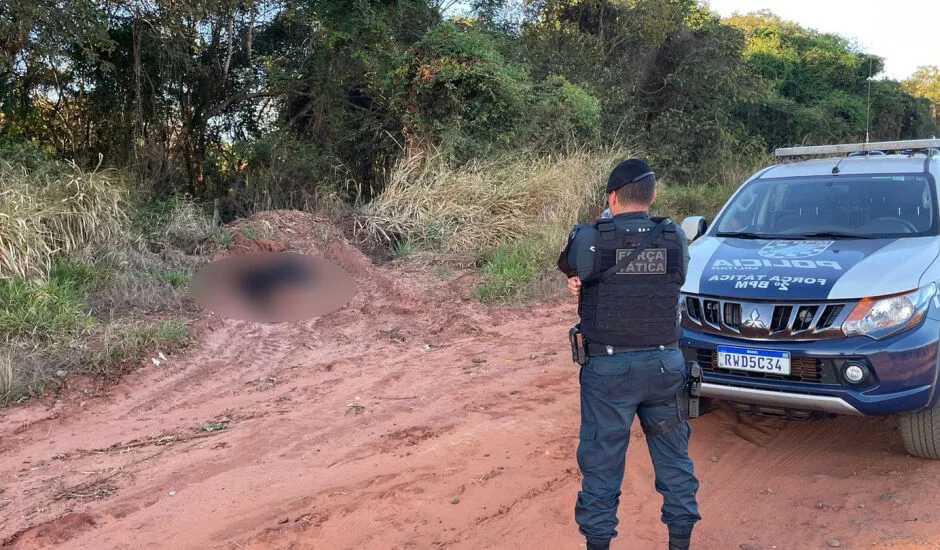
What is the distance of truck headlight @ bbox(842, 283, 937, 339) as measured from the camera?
3863 millimetres

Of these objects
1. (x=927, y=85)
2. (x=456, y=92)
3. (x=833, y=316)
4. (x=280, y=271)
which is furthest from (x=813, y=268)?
(x=927, y=85)

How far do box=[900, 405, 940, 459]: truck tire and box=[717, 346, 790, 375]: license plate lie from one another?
78cm

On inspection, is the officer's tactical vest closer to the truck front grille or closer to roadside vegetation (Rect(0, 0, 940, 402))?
the truck front grille

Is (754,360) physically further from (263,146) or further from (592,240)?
(263,146)

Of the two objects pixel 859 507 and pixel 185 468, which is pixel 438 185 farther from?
pixel 859 507

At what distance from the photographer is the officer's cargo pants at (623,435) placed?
9.88 ft

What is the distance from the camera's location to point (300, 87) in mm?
12734

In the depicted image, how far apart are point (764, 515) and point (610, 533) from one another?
1.16 meters

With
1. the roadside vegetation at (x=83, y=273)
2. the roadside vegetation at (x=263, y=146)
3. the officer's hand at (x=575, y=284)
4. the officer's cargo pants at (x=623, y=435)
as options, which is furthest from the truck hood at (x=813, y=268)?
the roadside vegetation at (x=83, y=273)

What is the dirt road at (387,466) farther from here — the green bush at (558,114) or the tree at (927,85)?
the tree at (927,85)

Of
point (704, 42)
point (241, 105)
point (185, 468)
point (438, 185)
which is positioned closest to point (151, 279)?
point (185, 468)

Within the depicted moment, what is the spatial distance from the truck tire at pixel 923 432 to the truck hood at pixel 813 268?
0.72m

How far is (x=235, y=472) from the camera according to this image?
428cm

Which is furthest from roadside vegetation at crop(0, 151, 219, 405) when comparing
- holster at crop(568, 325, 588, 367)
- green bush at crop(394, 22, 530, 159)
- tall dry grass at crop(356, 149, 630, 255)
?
holster at crop(568, 325, 588, 367)
